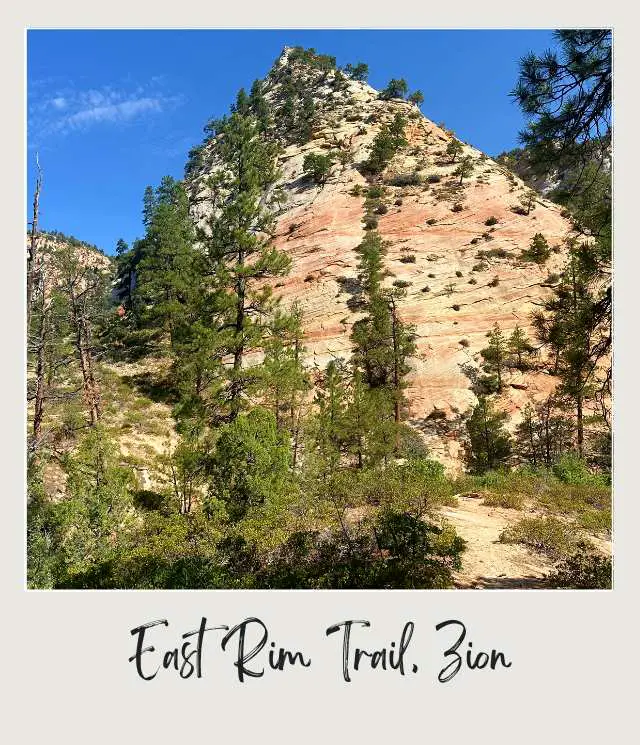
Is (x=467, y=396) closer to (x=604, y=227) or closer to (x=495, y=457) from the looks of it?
(x=495, y=457)

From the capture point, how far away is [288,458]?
1283 cm

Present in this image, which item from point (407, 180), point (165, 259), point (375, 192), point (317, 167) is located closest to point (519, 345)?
point (375, 192)

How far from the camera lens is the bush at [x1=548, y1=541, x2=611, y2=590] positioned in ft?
23.7

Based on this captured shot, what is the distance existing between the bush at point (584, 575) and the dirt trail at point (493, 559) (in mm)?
361

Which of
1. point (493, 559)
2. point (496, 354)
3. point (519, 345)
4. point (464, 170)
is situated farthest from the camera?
point (464, 170)

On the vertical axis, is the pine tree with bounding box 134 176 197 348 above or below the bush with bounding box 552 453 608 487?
above

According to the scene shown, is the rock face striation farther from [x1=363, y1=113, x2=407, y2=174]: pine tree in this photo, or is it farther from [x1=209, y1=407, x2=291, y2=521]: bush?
[x1=209, y1=407, x2=291, y2=521]: bush

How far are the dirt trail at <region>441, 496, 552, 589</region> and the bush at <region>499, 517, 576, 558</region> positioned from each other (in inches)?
10.8

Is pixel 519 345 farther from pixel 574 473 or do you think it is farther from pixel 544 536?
pixel 544 536

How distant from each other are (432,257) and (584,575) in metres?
37.5

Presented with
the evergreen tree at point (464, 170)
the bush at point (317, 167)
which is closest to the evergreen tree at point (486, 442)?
the evergreen tree at point (464, 170)

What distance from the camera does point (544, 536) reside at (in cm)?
1050

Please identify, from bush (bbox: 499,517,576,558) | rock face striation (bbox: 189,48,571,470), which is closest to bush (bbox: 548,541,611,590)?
bush (bbox: 499,517,576,558)

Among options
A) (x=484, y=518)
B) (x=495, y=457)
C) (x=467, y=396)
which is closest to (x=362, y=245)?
(x=467, y=396)
